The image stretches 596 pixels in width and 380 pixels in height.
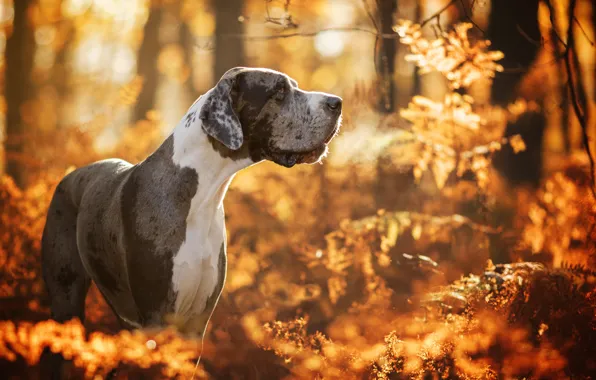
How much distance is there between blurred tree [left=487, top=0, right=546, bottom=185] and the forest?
0.02 metres

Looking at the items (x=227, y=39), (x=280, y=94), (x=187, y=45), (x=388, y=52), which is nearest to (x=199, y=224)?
(x=280, y=94)

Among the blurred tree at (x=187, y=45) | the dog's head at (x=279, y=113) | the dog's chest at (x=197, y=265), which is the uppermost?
the dog's head at (x=279, y=113)

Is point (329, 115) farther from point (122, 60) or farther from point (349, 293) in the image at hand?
point (122, 60)

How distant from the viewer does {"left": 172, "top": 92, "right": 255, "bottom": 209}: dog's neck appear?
3939 millimetres

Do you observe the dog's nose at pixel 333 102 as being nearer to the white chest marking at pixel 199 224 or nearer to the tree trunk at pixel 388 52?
the white chest marking at pixel 199 224

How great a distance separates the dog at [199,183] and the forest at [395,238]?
0.30 meters

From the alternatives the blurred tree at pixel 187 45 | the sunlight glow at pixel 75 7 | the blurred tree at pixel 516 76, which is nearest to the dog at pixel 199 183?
the blurred tree at pixel 516 76

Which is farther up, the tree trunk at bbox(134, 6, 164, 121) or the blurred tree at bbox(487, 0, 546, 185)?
the blurred tree at bbox(487, 0, 546, 185)

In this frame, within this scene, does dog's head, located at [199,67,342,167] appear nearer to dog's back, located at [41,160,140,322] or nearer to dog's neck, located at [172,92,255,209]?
dog's neck, located at [172,92,255,209]

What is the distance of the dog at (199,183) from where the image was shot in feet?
12.6

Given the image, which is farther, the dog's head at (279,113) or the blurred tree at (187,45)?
the blurred tree at (187,45)

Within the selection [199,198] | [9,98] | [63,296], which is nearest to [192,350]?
[199,198]

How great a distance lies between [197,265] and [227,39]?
1027cm

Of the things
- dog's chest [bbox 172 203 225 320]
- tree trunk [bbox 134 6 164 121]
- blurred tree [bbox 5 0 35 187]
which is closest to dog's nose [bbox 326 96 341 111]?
dog's chest [bbox 172 203 225 320]
